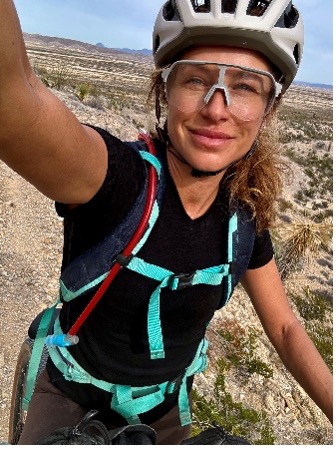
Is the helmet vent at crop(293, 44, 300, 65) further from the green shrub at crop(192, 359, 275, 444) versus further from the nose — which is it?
the green shrub at crop(192, 359, 275, 444)

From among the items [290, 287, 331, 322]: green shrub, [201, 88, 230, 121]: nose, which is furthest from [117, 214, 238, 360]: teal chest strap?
[290, 287, 331, 322]: green shrub

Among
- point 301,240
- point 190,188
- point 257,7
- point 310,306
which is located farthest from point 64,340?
point 310,306

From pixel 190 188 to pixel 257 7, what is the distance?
950mm

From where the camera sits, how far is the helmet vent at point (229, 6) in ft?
6.28

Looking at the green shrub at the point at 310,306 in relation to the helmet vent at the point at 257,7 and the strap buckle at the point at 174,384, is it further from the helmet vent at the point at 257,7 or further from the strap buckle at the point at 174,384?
the helmet vent at the point at 257,7

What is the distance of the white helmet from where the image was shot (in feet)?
5.83

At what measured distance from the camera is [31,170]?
1165mm

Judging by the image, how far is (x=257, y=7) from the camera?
2.03m

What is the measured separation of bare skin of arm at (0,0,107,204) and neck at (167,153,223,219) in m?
0.48

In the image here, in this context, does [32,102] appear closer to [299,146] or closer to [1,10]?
[1,10]

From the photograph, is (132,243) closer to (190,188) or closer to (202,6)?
(190,188)

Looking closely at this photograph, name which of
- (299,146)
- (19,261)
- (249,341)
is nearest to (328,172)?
(299,146)

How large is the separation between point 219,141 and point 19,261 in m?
6.57

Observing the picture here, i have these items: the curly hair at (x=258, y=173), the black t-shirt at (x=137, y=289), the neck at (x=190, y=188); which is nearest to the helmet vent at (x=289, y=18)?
the curly hair at (x=258, y=173)
